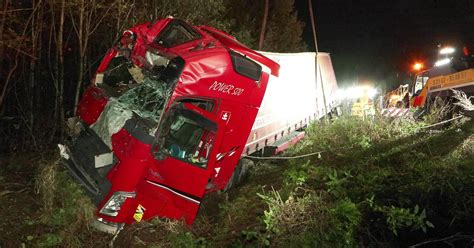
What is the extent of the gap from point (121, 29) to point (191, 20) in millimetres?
2235

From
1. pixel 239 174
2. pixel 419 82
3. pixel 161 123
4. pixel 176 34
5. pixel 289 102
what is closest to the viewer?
pixel 161 123

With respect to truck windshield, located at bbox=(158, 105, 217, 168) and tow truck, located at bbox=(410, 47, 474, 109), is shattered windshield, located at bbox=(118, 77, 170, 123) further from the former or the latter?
tow truck, located at bbox=(410, 47, 474, 109)

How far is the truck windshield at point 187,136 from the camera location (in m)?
4.99

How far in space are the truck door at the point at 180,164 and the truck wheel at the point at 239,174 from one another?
1758 millimetres

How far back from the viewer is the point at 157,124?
190 inches

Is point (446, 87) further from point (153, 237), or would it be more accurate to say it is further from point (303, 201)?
point (153, 237)

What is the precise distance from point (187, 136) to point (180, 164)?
1.53 feet

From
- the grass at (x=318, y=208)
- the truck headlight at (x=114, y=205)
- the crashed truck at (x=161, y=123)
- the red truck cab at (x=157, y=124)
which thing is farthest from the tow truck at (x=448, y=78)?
the truck headlight at (x=114, y=205)

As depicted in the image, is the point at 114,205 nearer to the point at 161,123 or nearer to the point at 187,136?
the point at 161,123

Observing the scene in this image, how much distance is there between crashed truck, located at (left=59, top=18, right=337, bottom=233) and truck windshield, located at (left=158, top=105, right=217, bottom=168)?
0.6 inches

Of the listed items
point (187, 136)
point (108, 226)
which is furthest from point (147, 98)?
point (108, 226)

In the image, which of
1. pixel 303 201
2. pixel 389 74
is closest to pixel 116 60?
pixel 303 201

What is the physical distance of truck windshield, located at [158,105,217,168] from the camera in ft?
16.4

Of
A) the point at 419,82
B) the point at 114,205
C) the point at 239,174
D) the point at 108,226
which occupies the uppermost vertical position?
the point at 419,82
